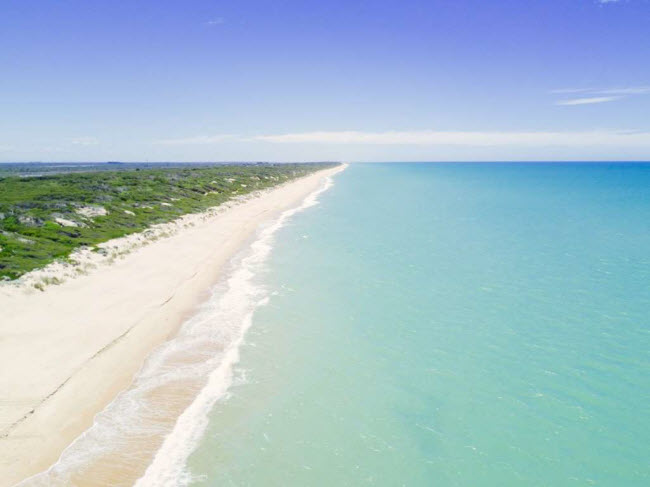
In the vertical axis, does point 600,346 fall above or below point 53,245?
below

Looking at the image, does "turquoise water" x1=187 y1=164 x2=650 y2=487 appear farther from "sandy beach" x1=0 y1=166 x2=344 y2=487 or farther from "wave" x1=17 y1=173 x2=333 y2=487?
"sandy beach" x1=0 y1=166 x2=344 y2=487

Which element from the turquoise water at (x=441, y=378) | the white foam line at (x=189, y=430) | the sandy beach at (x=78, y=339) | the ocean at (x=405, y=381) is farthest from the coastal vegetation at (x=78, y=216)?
the turquoise water at (x=441, y=378)

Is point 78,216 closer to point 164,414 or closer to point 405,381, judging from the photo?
point 164,414

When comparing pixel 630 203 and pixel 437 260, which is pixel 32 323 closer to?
pixel 437 260

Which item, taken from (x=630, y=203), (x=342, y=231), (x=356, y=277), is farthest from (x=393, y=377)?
(x=630, y=203)

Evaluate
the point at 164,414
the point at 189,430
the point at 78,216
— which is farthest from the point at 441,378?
the point at 78,216
